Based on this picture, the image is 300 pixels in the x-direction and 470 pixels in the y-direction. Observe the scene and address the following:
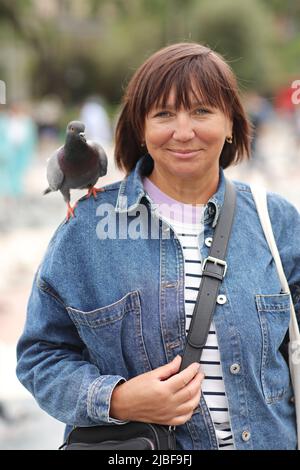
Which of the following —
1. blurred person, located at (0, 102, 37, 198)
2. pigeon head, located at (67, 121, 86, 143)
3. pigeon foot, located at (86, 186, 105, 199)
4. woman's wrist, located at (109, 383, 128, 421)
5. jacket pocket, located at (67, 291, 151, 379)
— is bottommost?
blurred person, located at (0, 102, 37, 198)

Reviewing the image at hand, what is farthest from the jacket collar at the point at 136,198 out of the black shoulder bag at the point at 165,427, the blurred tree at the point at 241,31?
the blurred tree at the point at 241,31

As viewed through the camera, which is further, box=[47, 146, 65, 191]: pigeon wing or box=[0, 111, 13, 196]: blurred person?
box=[0, 111, 13, 196]: blurred person

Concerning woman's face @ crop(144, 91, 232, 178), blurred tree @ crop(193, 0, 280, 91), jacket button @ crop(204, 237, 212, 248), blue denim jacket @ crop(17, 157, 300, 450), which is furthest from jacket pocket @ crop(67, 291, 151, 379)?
blurred tree @ crop(193, 0, 280, 91)

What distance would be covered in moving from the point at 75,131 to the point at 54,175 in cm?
14

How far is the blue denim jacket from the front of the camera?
5.33 ft

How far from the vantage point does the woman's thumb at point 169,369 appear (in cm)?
158

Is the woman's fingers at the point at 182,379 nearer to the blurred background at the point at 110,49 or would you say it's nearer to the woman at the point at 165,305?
the woman at the point at 165,305

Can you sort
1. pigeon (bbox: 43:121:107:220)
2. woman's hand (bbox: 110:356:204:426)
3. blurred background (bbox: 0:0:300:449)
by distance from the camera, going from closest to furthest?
1. woman's hand (bbox: 110:356:204:426)
2. pigeon (bbox: 43:121:107:220)
3. blurred background (bbox: 0:0:300:449)

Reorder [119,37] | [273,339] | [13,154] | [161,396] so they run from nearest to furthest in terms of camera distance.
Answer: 1. [161,396]
2. [273,339]
3. [13,154]
4. [119,37]

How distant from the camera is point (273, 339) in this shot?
1.68 meters

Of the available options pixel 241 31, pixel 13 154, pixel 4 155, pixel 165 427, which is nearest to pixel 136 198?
pixel 165 427

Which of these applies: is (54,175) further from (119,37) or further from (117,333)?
(119,37)

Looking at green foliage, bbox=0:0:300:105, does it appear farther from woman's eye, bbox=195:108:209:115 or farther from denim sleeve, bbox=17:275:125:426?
denim sleeve, bbox=17:275:125:426

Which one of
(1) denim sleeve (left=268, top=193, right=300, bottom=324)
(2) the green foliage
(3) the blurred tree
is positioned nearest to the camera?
(1) denim sleeve (left=268, top=193, right=300, bottom=324)
